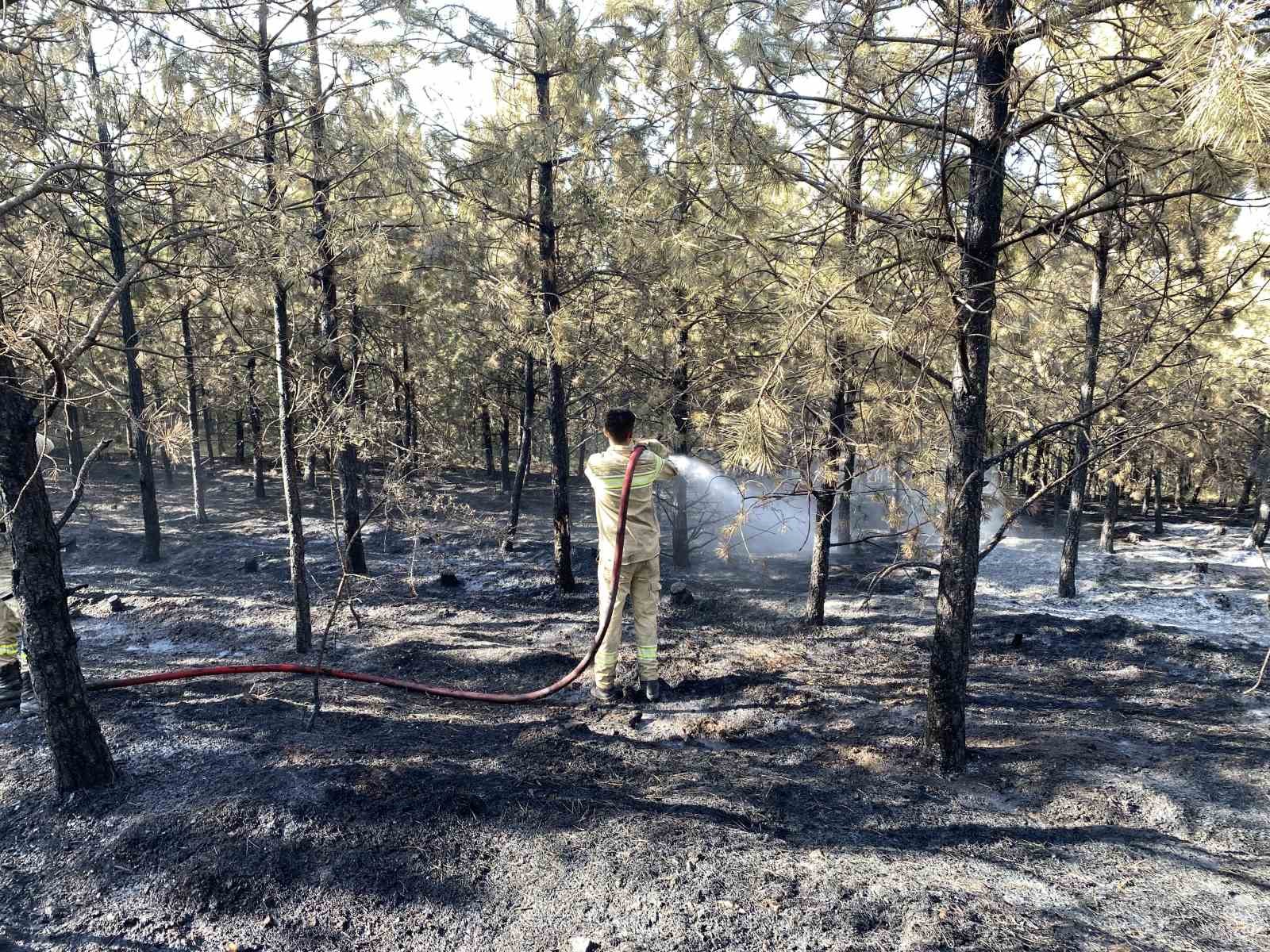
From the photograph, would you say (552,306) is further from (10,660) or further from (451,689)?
(10,660)

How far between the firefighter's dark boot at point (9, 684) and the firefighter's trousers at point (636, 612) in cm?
476

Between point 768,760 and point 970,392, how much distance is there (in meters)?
3.15

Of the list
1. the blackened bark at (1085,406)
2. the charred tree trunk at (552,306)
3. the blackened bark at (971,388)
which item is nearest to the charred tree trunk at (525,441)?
the charred tree trunk at (552,306)

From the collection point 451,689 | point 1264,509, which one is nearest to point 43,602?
point 451,689

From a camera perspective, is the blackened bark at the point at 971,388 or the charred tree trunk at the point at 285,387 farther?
the charred tree trunk at the point at 285,387

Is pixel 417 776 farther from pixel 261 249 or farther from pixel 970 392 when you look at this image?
pixel 970 392

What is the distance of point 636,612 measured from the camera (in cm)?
634

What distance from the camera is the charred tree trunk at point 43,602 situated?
13.2ft

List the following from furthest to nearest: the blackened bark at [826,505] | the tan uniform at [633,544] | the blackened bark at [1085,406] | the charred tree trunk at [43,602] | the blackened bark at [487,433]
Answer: the blackened bark at [487,433], the blackened bark at [1085,406], the blackened bark at [826,505], the tan uniform at [633,544], the charred tree trunk at [43,602]

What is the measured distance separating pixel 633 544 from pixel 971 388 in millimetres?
2883

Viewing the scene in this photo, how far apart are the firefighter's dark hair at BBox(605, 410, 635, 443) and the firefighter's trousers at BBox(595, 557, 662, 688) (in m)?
1.11

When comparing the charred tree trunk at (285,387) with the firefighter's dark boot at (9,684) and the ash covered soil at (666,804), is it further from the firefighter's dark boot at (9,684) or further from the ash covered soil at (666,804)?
the firefighter's dark boot at (9,684)

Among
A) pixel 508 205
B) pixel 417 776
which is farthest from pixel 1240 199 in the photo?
pixel 508 205

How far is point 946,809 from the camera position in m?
4.75
